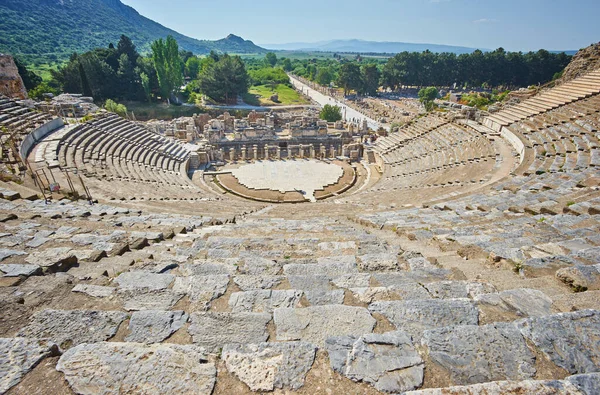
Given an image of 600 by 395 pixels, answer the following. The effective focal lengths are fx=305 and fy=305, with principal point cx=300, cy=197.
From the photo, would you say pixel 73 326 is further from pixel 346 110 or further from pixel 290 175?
pixel 346 110

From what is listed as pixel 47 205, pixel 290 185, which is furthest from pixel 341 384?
pixel 290 185

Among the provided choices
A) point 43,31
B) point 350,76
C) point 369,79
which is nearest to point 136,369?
point 350,76

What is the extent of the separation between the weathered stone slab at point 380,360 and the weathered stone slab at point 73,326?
90.5 inches

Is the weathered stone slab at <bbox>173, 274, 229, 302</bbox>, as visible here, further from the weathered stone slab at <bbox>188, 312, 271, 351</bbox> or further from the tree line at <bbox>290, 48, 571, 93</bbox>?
the tree line at <bbox>290, 48, 571, 93</bbox>

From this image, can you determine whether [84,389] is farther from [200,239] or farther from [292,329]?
[200,239]

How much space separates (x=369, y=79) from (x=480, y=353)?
3240 inches

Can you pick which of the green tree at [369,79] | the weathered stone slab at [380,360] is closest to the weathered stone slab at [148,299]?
the weathered stone slab at [380,360]

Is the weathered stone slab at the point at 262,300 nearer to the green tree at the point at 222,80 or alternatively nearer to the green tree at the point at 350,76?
the green tree at the point at 222,80

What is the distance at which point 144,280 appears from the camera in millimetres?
4445

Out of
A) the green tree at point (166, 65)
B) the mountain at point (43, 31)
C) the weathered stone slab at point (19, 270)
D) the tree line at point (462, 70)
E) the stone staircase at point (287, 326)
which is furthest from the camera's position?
the mountain at point (43, 31)

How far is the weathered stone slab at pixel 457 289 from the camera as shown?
159 inches

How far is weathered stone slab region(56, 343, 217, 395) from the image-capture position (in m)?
2.45

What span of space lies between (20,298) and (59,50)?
588 ft

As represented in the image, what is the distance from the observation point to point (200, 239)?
7613 millimetres
